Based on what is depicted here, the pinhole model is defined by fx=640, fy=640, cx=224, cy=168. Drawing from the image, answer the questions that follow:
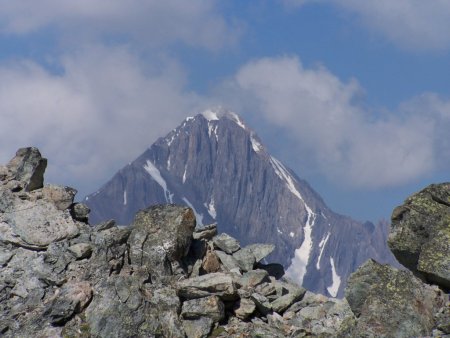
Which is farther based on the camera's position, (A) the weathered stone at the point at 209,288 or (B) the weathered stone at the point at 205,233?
(B) the weathered stone at the point at 205,233

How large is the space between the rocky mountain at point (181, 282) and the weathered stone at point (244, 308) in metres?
0.05

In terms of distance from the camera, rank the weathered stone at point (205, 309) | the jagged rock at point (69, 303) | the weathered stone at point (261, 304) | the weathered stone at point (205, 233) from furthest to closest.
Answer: the weathered stone at point (205, 233) < the weathered stone at point (261, 304) < the jagged rock at point (69, 303) < the weathered stone at point (205, 309)

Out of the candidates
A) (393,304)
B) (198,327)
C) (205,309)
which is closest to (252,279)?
(205,309)

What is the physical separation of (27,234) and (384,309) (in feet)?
82.7

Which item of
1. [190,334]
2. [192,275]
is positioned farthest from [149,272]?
[190,334]

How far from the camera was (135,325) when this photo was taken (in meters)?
31.7

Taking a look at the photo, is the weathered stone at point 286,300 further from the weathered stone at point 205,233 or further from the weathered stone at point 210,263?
A: the weathered stone at point 205,233

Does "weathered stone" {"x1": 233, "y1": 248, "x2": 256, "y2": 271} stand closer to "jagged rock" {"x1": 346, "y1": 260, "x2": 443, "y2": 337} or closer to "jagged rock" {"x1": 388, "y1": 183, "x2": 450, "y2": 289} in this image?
"jagged rock" {"x1": 346, "y1": 260, "x2": 443, "y2": 337}

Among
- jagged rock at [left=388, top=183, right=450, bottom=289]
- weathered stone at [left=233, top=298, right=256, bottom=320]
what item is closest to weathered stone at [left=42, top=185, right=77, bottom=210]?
weathered stone at [left=233, top=298, right=256, bottom=320]

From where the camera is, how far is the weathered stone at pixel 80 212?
4447 centimetres

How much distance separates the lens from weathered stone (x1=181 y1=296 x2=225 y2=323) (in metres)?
32.1

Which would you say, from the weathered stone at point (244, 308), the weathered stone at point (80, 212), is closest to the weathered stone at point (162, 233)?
the weathered stone at point (244, 308)

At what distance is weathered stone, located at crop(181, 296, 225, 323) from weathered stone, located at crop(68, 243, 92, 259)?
9217 mm

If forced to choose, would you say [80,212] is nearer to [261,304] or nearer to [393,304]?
[261,304]
